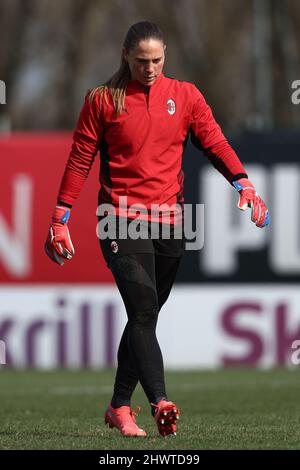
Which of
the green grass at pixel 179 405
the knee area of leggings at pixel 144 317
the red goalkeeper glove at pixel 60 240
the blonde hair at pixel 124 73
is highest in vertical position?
the blonde hair at pixel 124 73

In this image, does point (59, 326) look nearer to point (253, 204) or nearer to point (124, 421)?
point (124, 421)

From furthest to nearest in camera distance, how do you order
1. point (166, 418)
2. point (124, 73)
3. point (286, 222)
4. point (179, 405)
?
point (286, 222) < point (179, 405) < point (124, 73) < point (166, 418)

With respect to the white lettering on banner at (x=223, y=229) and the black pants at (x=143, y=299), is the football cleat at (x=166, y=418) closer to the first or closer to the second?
the black pants at (x=143, y=299)

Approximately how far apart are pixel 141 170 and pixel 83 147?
351mm

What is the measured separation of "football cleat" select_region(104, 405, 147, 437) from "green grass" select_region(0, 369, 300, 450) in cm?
6

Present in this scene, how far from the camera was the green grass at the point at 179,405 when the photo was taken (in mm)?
7070

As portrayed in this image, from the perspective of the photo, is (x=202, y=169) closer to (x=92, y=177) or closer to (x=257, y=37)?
(x=92, y=177)

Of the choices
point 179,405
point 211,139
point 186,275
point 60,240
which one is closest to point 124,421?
point 60,240

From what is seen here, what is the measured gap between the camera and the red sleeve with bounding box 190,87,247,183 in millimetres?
7473

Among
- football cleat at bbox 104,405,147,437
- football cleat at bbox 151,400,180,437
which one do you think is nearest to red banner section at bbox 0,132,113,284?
football cleat at bbox 104,405,147,437

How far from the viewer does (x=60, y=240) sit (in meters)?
7.40

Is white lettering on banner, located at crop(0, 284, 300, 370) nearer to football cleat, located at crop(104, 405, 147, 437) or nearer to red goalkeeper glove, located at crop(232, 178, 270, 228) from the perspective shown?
football cleat, located at crop(104, 405, 147, 437)

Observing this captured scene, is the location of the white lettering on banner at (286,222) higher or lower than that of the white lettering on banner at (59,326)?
higher

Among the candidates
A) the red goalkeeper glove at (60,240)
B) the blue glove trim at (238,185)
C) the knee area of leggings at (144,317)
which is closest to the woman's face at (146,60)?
the blue glove trim at (238,185)
